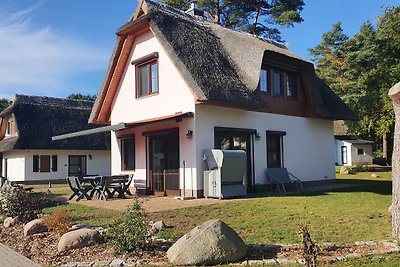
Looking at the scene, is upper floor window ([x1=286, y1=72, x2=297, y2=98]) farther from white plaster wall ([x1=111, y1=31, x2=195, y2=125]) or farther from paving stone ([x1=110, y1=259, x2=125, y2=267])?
paving stone ([x1=110, y1=259, x2=125, y2=267])

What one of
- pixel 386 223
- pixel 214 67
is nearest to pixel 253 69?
pixel 214 67

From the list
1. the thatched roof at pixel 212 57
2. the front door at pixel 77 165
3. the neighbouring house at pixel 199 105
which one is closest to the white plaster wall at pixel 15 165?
the front door at pixel 77 165

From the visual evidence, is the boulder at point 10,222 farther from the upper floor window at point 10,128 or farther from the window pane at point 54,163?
the upper floor window at point 10,128

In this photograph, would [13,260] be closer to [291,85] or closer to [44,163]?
[291,85]

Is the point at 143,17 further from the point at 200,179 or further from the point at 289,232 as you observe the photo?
the point at 289,232

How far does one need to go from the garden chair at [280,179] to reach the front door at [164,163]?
398cm

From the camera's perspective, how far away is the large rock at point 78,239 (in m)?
7.21

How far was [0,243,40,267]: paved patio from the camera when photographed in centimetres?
665

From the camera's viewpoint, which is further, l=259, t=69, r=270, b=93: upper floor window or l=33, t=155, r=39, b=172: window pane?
l=33, t=155, r=39, b=172: window pane

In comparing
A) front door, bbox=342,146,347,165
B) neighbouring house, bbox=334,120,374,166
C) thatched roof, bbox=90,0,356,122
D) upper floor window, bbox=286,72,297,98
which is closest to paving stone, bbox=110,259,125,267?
thatched roof, bbox=90,0,356,122

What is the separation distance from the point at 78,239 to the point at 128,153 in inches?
439

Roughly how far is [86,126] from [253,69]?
21.8 meters

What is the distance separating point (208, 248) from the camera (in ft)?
19.8

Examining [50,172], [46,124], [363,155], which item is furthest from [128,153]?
[363,155]
